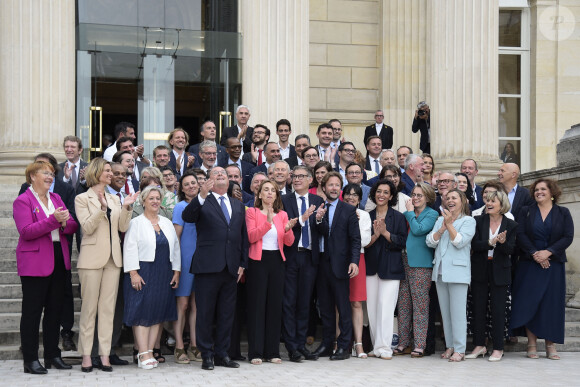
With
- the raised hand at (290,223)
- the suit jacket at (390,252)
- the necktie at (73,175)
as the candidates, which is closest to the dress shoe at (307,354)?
the suit jacket at (390,252)

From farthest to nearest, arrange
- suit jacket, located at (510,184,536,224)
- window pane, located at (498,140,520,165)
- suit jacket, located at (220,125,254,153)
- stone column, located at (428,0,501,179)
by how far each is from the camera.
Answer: window pane, located at (498,140,520,165) < stone column, located at (428,0,501,179) < suit jacket, located at (220,125,254,153) < suit jacket, located at (510,184,536,224)

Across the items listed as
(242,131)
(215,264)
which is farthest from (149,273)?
(242,131)

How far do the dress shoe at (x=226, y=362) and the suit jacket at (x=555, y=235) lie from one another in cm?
364

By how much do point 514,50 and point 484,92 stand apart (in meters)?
3.97

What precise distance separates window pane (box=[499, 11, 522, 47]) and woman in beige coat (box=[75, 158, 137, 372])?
12.2 metres

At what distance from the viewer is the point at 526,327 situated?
1028 centimetres

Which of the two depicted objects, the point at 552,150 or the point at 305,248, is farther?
the point at 552,150

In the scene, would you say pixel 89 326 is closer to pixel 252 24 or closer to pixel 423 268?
pixel 423 268

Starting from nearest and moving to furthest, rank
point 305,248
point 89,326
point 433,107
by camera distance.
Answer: point 89,326
point 305,248
point 433,107

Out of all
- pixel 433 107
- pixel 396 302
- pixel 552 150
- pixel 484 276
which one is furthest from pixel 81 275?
pixel 552 150

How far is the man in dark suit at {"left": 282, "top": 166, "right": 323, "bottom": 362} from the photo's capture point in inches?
386

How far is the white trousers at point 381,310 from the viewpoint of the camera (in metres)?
10.1

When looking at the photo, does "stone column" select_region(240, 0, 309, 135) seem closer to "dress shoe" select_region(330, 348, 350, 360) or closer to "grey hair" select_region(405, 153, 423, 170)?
"grey hair" select_region(405, 153, 423, 170)

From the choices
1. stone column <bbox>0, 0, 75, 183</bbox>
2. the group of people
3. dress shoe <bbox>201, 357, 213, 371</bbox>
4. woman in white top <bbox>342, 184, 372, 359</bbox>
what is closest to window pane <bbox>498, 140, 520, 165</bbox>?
the group of people
